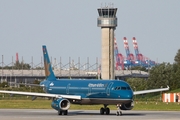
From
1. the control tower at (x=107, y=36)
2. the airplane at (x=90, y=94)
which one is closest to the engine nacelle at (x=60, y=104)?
the airplane at (x=90, y=94)

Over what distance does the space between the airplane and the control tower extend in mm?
82951

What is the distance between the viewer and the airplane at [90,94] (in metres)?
58.7

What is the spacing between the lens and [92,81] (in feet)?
205

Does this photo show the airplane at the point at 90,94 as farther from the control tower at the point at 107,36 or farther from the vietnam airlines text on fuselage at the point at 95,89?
the control tower at the point at 107,36

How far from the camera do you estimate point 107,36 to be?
148 metres

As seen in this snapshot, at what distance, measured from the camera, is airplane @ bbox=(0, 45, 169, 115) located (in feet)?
192

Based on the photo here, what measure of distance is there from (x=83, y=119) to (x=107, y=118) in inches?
100

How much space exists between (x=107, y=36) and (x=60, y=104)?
89.3 m

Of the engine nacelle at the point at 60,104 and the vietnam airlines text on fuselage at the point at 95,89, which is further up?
the vietnam airlines text on fuselage at the point at 95,89

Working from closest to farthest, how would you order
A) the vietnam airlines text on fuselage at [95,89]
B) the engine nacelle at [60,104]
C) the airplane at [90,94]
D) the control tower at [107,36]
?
the vietnam airlines text on fuselage at [95,89] → the airplane at [90,94] → the engine nacelle at [60,104] → the control tower at [107,36]

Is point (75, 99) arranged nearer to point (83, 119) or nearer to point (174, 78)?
point (83, 119)

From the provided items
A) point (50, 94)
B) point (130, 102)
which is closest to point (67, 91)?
point (50, 94)

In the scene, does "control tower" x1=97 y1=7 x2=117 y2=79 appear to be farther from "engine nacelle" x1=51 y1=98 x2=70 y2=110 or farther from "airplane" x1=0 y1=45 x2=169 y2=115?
"engine nacelle" x1=51 y1=98 x2=70 y2=110

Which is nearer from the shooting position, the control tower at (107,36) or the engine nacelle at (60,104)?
the engine nacelle at (60,104)
